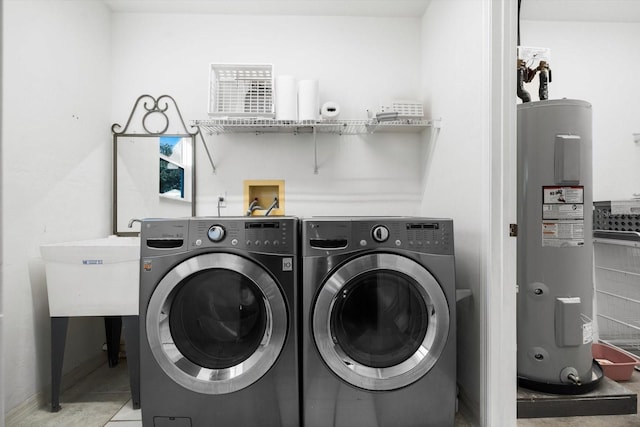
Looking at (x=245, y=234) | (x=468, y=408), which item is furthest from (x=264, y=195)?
(x=468, y=408)

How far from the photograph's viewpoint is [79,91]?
2168mm

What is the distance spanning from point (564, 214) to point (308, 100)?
5.08 feet

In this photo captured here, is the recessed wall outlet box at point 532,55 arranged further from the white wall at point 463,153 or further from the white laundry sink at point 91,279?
the white laundry sink at point 91,279

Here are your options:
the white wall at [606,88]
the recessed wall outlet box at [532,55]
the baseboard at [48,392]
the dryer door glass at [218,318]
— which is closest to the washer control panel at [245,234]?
the dryer door glass at [218,318]

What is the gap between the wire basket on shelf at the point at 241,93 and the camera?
222cm

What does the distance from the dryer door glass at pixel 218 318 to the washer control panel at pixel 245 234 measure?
135 mm

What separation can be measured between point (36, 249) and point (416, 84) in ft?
8.13

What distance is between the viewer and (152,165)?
2.49 meters

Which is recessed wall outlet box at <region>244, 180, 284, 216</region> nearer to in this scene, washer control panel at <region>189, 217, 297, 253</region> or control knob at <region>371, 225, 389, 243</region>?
washer control panel at <region>189, 217, 297, 253</region>

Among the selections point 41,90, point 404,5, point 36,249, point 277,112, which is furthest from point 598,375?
point 41,90

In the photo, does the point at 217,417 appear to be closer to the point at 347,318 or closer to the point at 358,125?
the point at 347,318

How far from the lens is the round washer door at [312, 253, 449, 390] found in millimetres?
1604

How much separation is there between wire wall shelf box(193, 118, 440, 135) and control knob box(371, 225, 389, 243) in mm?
922

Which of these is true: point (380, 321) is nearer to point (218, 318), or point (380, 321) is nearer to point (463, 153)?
point (218, 318)
